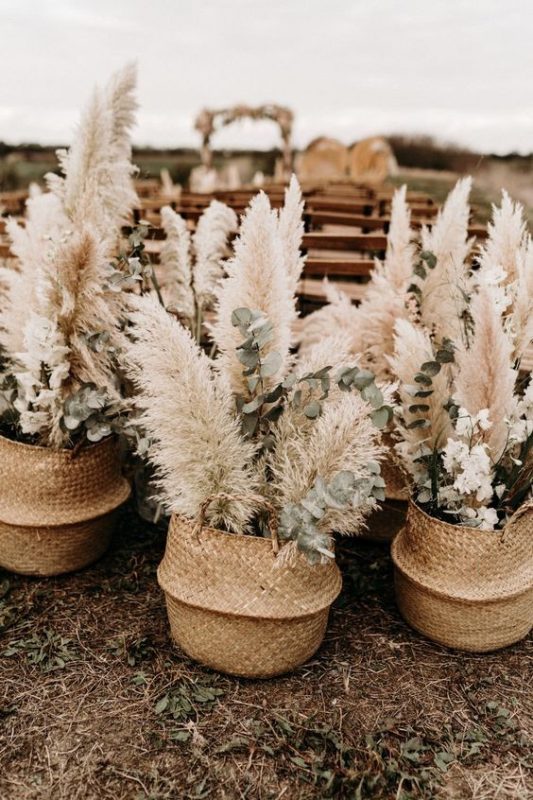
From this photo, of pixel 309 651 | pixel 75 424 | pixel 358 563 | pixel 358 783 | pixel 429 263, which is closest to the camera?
pixel 358 783

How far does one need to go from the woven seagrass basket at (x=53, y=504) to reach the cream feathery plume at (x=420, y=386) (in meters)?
1.00

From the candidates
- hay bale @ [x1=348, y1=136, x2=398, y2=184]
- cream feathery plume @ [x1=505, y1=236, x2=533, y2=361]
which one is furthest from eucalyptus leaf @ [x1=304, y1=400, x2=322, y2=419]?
hay bale @ [x1=348, y1=136, x2=398, y2=184]

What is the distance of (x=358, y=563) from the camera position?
104 inches

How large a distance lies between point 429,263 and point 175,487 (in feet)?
3.87

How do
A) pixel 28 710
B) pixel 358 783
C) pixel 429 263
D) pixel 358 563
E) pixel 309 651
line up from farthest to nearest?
pixel 358 563 → pixel 429 263 → pixel 309 651 → pixel 28 710 → pixel 358 783

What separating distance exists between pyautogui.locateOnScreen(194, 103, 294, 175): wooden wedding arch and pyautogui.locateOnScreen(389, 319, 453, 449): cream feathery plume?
743 centimetres

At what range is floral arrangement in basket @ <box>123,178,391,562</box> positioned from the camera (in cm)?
175

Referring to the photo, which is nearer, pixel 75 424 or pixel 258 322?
pixel 258 322

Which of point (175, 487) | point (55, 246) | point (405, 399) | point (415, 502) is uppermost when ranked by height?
point (55, 246)

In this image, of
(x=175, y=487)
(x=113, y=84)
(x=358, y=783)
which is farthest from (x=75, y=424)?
(x=358, y=783)

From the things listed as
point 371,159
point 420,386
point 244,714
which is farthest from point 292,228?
point 371,159

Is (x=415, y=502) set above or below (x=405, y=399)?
below

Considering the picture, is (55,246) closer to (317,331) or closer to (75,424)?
(75,424)

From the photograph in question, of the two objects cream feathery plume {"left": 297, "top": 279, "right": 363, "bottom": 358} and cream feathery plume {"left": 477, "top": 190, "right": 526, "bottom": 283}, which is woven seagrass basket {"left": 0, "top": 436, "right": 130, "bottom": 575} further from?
cream feathery plume {"left": 477, "top": 190, "right": 526, "bottom": 283}
